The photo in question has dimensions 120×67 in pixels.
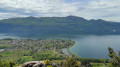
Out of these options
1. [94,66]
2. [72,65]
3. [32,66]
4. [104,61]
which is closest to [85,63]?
[94,66]

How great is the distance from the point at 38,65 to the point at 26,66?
139 inches

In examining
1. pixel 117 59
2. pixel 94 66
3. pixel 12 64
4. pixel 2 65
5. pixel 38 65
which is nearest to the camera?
pixel 38 65

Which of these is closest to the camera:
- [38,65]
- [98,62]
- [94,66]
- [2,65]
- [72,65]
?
[38,65]

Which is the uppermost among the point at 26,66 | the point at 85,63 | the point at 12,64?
the point at 26,66

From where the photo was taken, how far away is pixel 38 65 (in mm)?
22984

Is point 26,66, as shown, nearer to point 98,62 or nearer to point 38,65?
point 38,65

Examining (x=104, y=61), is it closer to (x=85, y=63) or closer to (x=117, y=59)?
(x=85, y=63)

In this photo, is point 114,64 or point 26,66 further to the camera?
point 114,64

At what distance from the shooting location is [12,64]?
136 feet

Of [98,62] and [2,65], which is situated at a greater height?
[2,65]

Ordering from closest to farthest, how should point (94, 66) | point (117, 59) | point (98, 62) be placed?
1. point (117, 59)
2. point (94, 66)
3. point (98, 62)

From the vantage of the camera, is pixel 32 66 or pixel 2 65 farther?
pixel 2 65

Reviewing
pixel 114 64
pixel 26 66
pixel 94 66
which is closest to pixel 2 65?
pixel 26 66

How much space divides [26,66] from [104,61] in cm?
8473
